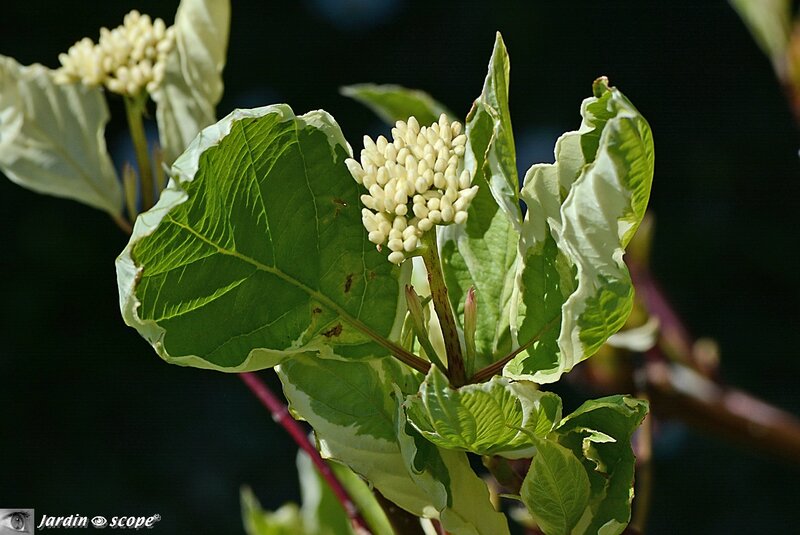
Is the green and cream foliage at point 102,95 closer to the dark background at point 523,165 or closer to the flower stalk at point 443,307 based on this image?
the flower stalk at point 443,307

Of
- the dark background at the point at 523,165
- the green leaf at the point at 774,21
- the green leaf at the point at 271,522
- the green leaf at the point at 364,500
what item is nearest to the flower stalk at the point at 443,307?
the green leaf at the point at 364,500

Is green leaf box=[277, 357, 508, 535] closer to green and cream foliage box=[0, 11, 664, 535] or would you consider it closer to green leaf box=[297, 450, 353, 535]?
green and cream foliage box=[0, 11, 664, 535]

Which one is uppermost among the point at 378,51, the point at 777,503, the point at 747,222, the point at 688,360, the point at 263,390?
the point at 263,390

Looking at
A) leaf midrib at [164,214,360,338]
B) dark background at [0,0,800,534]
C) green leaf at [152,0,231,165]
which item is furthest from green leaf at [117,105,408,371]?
dark background at [0,0,800,534]

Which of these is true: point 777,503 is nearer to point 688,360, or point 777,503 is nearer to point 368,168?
point 688,360

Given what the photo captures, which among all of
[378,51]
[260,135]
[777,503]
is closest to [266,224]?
[260,135]

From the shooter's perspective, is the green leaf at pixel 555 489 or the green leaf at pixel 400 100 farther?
the green leaf at pixel 400 100
